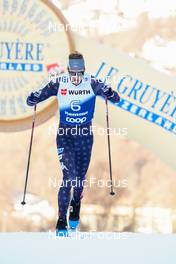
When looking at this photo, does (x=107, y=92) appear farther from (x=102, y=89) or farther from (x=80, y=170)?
(x=80, y=170)

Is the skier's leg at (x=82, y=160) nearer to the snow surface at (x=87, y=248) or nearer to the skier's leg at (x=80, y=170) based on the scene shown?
the skier's leg at (x=80, y=170)

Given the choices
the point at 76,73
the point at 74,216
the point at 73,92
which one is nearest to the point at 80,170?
the point at 74,216

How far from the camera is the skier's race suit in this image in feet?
9.45

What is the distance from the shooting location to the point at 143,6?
3717 mm

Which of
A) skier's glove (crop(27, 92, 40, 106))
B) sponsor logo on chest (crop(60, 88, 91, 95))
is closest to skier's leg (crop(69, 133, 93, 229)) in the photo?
sponsor logo on chest (crop(60, 88, 91, 95))

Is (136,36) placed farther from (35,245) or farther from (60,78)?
(35,245)

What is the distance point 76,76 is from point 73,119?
0.26 m

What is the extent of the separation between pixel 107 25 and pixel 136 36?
25cm

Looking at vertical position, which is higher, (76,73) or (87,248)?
(76,73)

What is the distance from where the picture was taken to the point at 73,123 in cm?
290

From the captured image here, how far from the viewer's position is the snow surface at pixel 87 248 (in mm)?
2176

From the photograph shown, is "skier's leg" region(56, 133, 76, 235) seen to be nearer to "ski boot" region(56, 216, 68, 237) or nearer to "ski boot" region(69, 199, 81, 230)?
"ski boot" region(56, 216, 68, 237)

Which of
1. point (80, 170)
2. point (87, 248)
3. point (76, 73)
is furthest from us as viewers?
point (80, 170)

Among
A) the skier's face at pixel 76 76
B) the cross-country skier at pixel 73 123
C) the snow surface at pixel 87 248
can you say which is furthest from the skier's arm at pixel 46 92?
the snow surface at pixel 87 248
